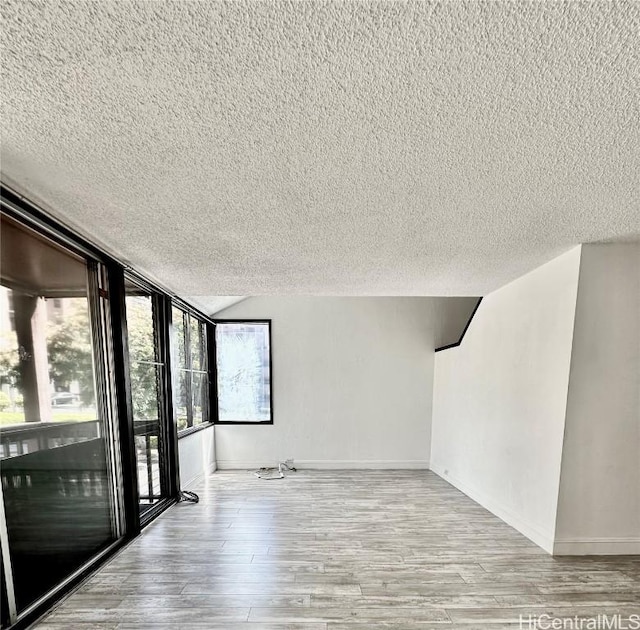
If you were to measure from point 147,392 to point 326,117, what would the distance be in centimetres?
308

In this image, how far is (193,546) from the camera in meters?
2.71

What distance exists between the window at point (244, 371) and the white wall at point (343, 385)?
0.14 metres

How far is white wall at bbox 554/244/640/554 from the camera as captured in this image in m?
2.46

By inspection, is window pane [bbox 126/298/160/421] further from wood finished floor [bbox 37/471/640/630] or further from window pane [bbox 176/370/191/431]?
wood finished floor [bbox 37/471/640/630]

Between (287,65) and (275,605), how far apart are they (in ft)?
8.57

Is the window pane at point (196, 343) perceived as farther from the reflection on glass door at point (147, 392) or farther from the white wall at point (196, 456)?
the reflection on glass door at point (147, 392)

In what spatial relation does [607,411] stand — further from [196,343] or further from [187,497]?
[196,343]

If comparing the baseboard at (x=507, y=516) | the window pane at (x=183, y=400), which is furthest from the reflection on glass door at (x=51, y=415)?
the baseboard at (x=507, y=516)

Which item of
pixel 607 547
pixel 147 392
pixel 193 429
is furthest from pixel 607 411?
pixel 193 429

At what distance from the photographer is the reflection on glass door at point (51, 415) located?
1720mm

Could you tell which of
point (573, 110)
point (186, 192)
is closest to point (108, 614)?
point (186, 192)

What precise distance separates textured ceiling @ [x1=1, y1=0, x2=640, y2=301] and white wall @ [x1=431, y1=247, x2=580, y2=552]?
766 millimetres

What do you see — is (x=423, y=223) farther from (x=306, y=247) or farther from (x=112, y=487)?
(x=112, y=487)

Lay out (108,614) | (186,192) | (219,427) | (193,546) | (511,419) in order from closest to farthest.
→ (186,192), (108,614), (193,546), (511,419), (219,427)
